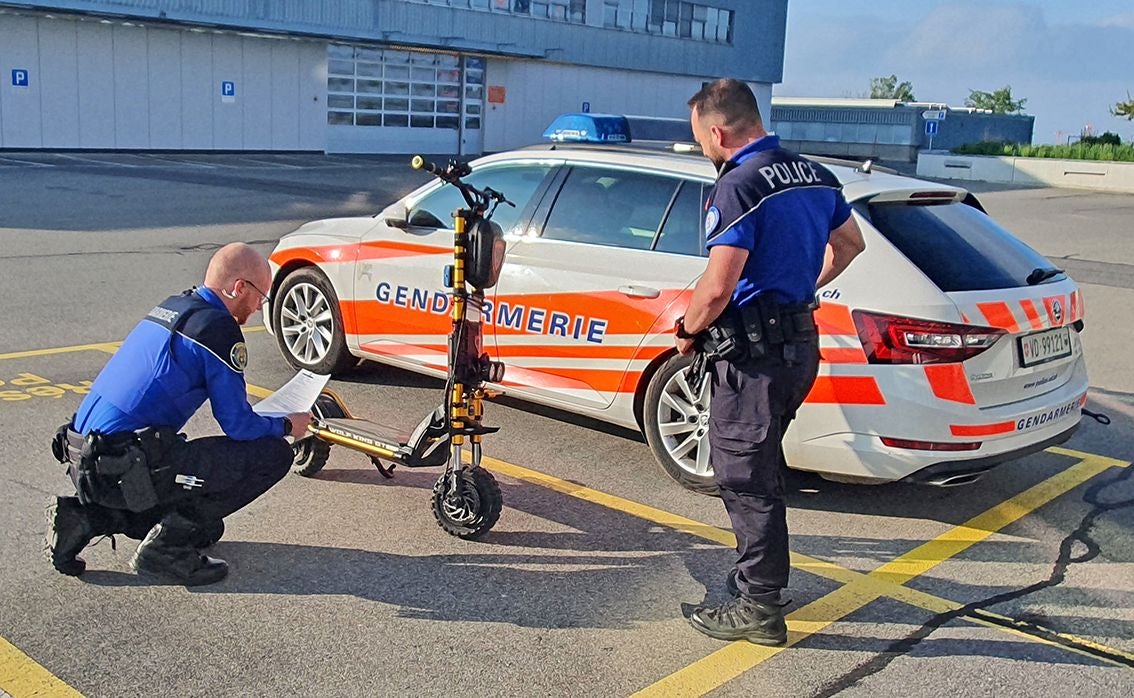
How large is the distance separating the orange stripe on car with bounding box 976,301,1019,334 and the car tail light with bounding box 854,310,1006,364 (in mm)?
46

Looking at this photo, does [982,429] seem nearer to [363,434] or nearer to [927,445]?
[927,445]

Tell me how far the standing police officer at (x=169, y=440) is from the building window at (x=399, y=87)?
32396 millimetres

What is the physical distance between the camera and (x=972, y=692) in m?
3.72

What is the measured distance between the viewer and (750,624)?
3988 mm

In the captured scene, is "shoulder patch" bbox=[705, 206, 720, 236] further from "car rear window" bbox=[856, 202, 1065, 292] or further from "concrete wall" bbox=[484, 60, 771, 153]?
"concrete wall" bbox=[484, 60, 771, 153]

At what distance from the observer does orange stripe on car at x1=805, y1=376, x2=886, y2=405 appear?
16.4 feet

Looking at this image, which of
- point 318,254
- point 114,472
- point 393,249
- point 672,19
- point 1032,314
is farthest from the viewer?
point 672,19

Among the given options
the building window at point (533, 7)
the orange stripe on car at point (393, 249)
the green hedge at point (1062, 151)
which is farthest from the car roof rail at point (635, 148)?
the green hedge at point (1062, 151)

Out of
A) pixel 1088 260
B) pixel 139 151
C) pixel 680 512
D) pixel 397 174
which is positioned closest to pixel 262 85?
pixel 139 151

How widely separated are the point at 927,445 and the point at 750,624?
1.46m

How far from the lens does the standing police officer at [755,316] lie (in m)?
3.78

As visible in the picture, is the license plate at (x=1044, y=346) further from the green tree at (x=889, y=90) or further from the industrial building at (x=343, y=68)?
the green tree at (x=889, y=90)

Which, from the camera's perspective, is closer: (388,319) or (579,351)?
(579,351)

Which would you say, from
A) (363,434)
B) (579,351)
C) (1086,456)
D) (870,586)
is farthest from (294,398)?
(1086,456)
